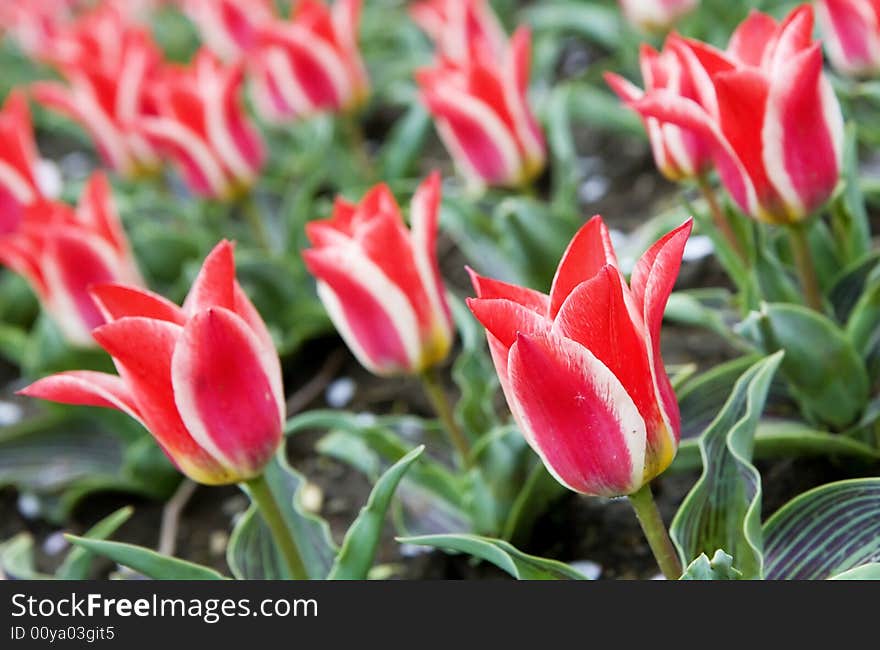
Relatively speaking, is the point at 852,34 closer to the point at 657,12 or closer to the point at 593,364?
the point at 657,12

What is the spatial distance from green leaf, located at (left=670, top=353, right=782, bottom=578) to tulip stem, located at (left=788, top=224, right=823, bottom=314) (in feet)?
0.55

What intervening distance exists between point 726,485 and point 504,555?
20 cm

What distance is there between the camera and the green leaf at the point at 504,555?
33.2 inches

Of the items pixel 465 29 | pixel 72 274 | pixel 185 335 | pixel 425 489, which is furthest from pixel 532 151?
pixel 185 335

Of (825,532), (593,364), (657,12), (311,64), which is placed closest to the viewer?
(593,364)

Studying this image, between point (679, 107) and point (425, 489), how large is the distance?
49 cm

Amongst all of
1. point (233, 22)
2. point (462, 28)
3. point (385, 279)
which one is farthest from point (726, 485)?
point (233, 22)

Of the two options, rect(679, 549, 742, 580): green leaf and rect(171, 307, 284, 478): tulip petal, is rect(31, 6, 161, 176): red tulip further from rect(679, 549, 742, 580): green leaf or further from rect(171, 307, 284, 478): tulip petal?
rect(679, 549, 742, 580): green leaf

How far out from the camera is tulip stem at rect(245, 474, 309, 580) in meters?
0.97

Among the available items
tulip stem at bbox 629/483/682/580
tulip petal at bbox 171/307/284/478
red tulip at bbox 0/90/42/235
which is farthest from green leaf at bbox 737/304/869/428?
red tulip at bbox 0/90/42/235

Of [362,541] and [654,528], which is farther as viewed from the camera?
[362,541]

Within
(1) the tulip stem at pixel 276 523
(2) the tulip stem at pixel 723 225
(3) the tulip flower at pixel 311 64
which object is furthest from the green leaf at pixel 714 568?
(3) the tulip flower at pixel 311 64

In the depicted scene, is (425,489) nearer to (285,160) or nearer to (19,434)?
(19,434)

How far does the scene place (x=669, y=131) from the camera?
1.11 metres
